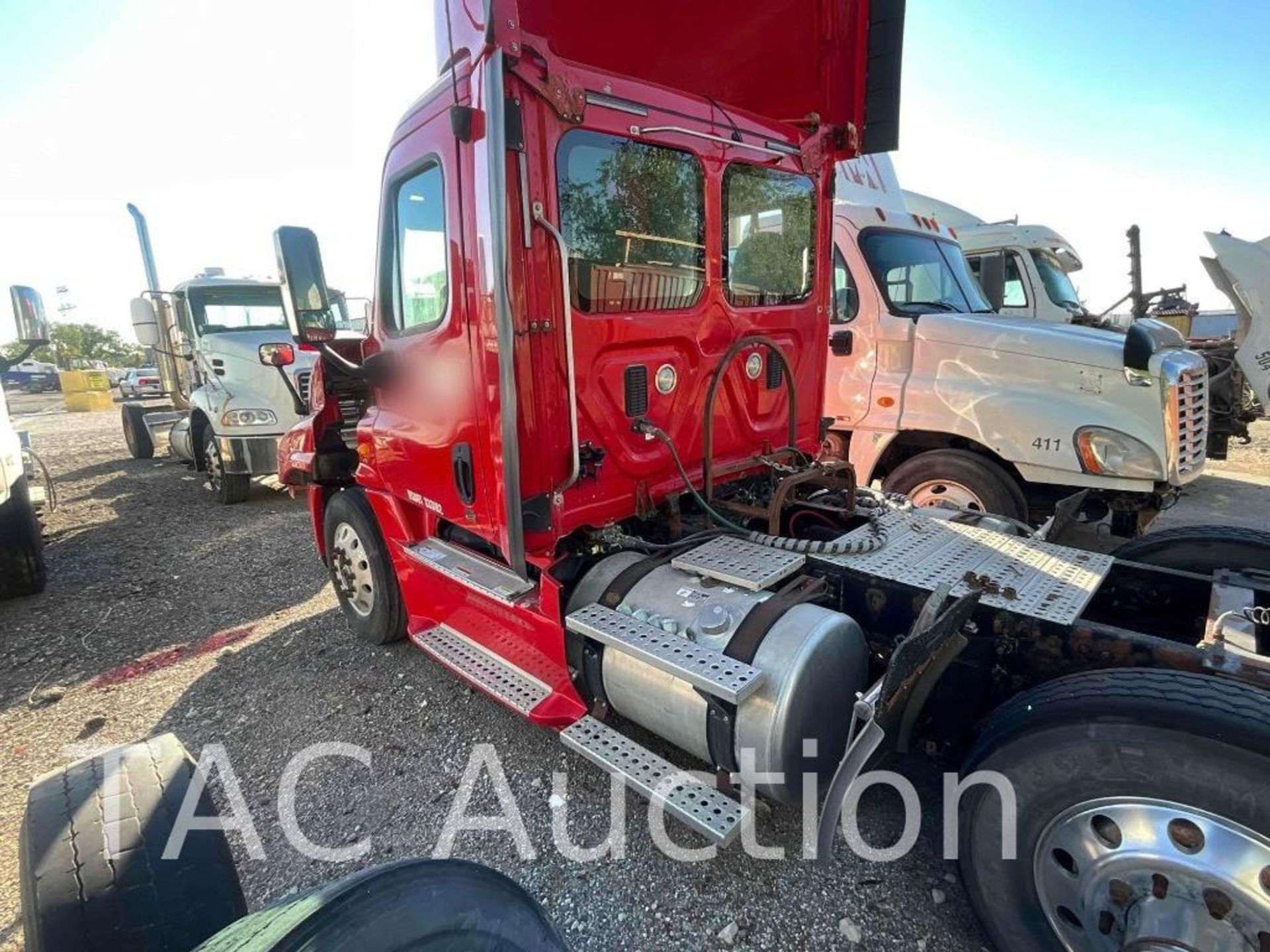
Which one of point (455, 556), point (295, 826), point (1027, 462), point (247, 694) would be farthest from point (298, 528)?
point (1027, 462)

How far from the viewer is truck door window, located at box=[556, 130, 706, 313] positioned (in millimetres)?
2590

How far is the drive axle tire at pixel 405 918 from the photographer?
3.89 ft

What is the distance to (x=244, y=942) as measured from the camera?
123 centimetres

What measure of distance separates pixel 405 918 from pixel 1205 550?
10.8 feet

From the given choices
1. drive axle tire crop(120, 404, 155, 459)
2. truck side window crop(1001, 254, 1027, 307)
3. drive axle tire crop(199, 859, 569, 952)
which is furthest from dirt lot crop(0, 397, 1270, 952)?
drive axle tire crop(120, 404, 155, 459)

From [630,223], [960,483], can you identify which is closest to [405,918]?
[630,223]

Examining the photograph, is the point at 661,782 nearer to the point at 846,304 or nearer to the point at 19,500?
the point at 846,304

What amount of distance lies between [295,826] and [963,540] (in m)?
3.08

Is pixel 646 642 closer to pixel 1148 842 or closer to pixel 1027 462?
pixel 1148 842

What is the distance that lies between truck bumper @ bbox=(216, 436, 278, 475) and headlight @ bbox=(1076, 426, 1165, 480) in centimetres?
786

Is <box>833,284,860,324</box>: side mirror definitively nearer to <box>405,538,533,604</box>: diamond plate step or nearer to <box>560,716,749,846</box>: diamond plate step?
<box>405,538,533,604</box>: diamond plate step

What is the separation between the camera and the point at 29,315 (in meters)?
4.61

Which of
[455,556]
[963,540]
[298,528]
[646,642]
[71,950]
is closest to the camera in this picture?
[71,950]

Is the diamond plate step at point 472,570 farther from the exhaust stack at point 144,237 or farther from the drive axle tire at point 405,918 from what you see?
the exhaust stack at point 144,237
